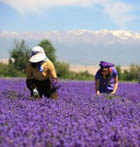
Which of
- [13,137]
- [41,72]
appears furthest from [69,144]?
[41,72]

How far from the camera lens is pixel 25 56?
3806 centimetres

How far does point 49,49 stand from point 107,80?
31.3 meters

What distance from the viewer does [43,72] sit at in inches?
216

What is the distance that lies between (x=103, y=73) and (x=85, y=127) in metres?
3.39

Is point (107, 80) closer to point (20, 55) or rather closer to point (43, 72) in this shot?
point (43, 72)

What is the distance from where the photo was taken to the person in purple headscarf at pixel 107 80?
20.8 ft

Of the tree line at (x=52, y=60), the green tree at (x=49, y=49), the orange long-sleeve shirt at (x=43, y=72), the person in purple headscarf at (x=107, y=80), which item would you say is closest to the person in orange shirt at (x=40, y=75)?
the orange long-sleeve shirt at (x=43, y=72)

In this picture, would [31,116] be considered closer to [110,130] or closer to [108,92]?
[110,130]

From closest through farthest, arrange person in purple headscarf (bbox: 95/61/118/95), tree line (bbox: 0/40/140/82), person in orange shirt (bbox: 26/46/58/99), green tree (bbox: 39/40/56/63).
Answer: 1. person in orange shirt (bbox: 26/46/58/99)
2. person in purple headscarf (bbox: 95/61/118/95)
3. tree line (bbox: 0/40/140/82)
4. green tree (bbox: 39/40/56/63)

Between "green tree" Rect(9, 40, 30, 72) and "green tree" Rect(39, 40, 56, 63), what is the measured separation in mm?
2057

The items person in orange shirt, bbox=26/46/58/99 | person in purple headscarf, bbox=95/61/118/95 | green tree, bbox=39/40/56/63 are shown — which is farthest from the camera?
green tree, bbox=39/40/56/63

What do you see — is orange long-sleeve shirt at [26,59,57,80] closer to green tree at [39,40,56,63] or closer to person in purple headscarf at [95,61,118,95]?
person in purple headscarf at [95,61,118,95]

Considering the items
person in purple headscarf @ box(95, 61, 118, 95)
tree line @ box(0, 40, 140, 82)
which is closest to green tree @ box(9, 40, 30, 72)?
tree line @ box(0, 40, 140, 82)

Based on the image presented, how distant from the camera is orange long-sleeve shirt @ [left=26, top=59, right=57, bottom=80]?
532 cm
